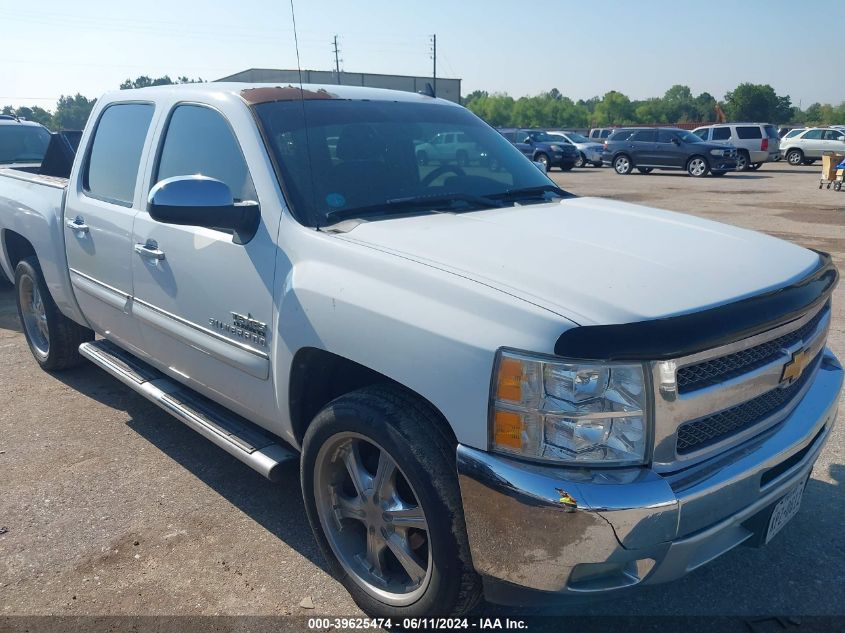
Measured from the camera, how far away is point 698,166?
1011 inches

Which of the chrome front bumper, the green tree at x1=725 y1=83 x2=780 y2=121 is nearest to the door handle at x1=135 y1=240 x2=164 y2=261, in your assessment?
the chrome front bumper

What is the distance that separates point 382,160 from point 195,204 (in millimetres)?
899

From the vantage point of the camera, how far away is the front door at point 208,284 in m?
2.89

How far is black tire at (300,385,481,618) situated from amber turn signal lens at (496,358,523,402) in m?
0.30

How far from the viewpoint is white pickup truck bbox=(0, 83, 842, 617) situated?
6.57 ft

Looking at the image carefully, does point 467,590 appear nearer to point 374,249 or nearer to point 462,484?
point 462,484

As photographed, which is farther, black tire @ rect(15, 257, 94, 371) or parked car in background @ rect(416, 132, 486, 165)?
black tire @ rect(15, 257, 94, 371)

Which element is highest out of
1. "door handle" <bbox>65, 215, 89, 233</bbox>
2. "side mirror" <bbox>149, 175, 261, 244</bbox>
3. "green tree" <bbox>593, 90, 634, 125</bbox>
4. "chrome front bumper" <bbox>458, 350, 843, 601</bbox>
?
"side mirror" <bbox>149, 175, 261, 244</bbox>

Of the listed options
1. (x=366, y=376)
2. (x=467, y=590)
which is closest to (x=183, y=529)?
(x=366, y=376)

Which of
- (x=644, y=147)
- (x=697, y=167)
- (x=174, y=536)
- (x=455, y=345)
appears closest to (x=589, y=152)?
(x=644, y=147)

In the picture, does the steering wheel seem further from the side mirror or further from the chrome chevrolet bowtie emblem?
the chrome chevrolet bowtie emblem

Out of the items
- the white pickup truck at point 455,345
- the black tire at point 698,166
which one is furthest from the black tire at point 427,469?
the black tire at point 698,166

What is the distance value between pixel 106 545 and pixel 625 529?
2.34 meters

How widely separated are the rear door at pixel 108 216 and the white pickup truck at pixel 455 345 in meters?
0.03
